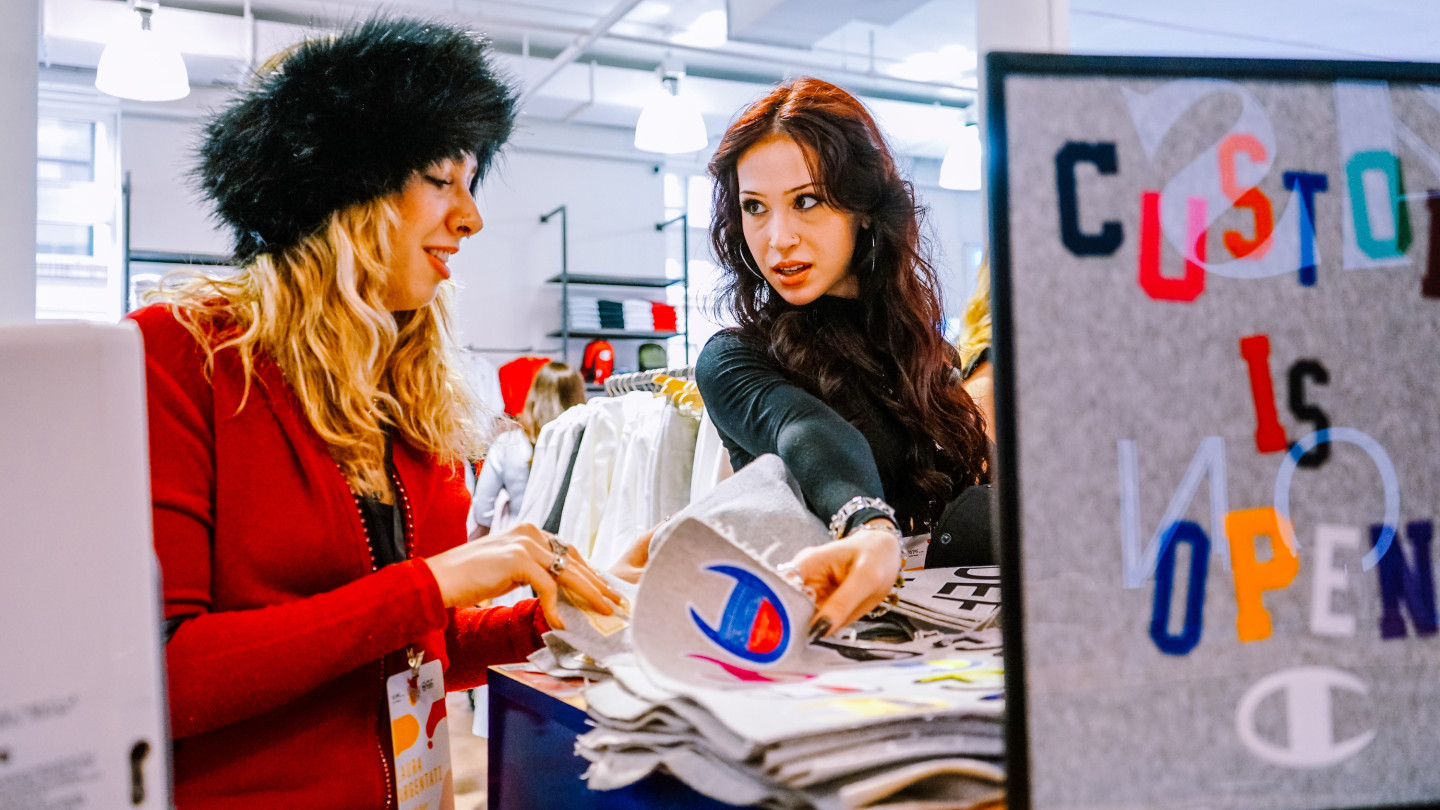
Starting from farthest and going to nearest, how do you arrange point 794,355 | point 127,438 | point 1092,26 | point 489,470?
point 1092,26, point 489,470, point 794,355, point 127,438

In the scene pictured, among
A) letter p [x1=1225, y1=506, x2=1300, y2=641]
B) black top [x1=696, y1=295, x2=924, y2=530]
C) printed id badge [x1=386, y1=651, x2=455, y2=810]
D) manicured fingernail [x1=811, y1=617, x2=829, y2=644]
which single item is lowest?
printed id badge [x1=386, y1=651, x2=455, y2=810]

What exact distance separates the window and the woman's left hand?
6.11 metres

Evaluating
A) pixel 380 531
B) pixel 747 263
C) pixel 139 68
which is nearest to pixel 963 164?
pixel 139 68

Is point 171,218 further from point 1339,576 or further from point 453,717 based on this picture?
point 1339,576

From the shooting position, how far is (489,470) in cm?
403

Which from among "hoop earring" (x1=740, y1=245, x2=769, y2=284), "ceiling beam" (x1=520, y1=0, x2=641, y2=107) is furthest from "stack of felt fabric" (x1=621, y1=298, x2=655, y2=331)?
"hoop earring" (x1=740, y1=245, x2=769, y2=284)

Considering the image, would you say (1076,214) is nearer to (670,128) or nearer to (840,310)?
(840,310)

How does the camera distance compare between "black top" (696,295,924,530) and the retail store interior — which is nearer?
"black top" (696,295,924,530)

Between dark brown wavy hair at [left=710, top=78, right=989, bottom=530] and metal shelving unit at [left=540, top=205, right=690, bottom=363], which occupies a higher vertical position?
metal shelving unit at [left=540, top=205, right=690, bottom=363]

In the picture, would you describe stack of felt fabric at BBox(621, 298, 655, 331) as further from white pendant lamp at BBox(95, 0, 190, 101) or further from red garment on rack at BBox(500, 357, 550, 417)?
white pendant lamp at BBox(95, 0, 190, 101)

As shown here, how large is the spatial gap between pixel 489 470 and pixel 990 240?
375 cm

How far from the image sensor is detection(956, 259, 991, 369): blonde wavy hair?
186 centimetres

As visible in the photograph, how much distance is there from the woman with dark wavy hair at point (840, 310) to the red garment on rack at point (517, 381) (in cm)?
439

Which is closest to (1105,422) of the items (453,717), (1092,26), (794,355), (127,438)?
(127,438)
